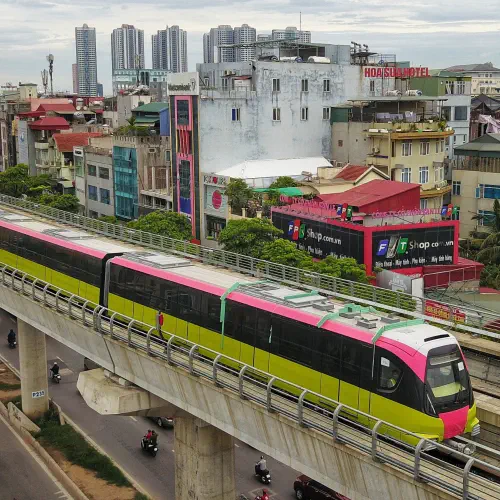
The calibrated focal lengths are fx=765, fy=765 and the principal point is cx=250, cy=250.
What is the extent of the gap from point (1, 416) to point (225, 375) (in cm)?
2589

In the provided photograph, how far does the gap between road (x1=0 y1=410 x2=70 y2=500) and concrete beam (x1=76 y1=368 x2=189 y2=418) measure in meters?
9.98

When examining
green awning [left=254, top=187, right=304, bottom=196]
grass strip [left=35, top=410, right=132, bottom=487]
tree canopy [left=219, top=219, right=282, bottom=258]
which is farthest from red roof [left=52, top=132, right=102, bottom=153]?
grass strip [left=35, top=410, right=132, bottom=487]

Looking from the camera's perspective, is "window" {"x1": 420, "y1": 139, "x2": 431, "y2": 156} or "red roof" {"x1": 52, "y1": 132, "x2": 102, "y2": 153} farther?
"red roof" {"x1": 52, "y1": 132, "x2": 102, "y2": 153}

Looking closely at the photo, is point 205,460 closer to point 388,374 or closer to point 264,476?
point 264,476

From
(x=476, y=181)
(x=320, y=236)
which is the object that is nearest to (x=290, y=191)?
(x=320, y=236)

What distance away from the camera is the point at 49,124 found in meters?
95.4

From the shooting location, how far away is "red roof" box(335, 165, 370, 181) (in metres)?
56.8

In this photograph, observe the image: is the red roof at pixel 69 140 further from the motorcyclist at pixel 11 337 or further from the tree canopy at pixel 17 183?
the motorcyclist at pixel 11 337

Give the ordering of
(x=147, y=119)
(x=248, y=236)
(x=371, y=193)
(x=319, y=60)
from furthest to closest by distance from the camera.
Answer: (x=147, y=119) → (x=319, y=60) → (x=371, y=193) → (x=248, y=236)

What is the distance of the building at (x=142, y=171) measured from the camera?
228ft

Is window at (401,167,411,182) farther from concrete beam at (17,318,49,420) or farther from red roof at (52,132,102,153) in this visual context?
red roof at (52,132,102,153)

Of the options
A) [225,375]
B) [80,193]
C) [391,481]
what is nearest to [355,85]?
[80,193]

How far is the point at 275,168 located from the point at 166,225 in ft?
41.0

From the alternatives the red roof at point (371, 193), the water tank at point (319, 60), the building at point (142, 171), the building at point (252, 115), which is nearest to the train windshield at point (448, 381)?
the red roof at point (371, 193)
